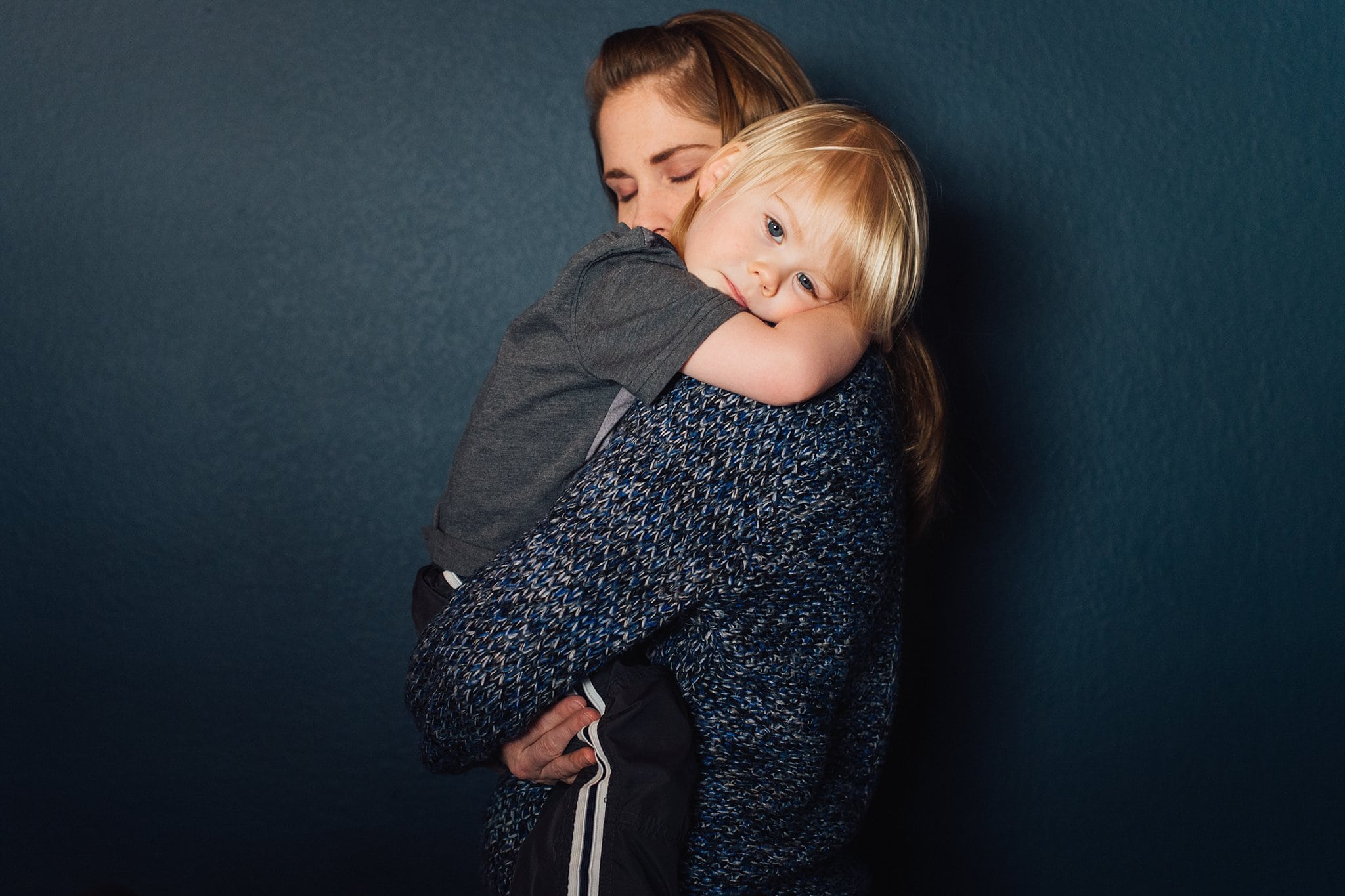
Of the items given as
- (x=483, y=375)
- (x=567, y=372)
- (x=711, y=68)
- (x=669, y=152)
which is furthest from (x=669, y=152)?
(x=483, y=375)

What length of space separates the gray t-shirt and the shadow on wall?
0.70 m

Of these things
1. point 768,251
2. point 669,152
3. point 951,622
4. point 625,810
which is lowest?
point 951,622

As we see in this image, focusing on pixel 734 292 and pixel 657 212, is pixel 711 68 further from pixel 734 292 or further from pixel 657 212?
pixel 734 292

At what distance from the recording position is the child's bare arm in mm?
780

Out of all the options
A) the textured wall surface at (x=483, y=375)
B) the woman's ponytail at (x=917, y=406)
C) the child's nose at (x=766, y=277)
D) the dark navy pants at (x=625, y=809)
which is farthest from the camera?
the textured wall surface at (x=483, y=375)

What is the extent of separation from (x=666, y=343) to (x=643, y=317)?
33 millimetres

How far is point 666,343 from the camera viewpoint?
2.64 ft

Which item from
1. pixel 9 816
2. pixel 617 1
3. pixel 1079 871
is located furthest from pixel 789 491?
pixel 9 816

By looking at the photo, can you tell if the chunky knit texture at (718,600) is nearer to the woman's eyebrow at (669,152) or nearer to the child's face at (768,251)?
the child's face at (768,251)

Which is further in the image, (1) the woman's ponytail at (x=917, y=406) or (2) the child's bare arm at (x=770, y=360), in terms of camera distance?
(1) the woman's ponytail at (x=917, y=406)

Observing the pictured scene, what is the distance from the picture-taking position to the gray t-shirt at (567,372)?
0.82 meters

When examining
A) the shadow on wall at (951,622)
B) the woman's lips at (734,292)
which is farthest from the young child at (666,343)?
the shadow on wall at (951,622)

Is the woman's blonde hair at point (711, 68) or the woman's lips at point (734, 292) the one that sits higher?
the woman's blonde hair at point (711, 68)

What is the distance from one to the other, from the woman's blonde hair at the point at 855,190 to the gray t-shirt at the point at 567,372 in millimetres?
160
